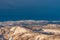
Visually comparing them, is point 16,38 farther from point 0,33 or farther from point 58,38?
point 0,33

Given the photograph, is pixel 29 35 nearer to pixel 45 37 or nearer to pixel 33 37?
pixel 33 37

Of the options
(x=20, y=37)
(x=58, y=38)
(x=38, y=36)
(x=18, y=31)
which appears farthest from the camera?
(x=18, y=31)

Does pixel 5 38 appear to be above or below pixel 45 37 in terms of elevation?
below

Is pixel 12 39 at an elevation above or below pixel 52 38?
below

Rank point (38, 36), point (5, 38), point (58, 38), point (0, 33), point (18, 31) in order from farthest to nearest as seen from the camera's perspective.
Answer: point (0, 33) < point (5, 38) < point (18, 31) < point (38, 36) < point (58, 38)

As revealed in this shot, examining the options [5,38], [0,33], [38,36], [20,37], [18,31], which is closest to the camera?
[38,36]

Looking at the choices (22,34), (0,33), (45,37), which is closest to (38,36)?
(45,37)

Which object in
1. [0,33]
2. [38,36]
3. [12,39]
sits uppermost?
[38,36]

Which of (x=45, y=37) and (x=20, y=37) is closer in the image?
(x=45, y=37)

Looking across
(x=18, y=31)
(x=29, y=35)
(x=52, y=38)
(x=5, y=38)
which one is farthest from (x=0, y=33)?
(x=52, y=38)
